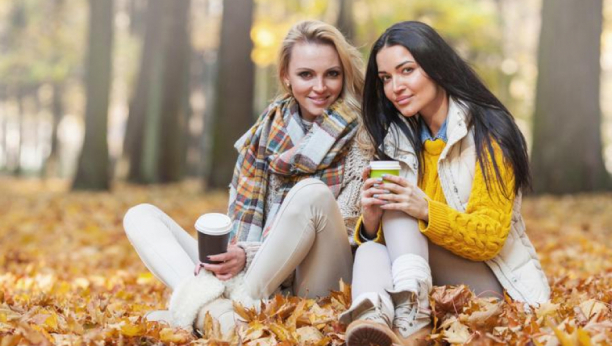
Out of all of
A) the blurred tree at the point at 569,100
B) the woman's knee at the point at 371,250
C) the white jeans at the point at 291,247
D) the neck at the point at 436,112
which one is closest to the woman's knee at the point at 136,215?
the white jeans at the point at 291,247

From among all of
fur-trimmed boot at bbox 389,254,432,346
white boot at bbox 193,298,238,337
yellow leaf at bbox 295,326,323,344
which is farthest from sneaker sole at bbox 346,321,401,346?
white boot at bbox 193,298,238,337

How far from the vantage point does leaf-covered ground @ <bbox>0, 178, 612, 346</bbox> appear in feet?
8.70

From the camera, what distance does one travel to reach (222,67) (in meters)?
11.6

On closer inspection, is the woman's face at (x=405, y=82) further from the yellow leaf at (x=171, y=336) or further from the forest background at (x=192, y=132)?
the yellow leaf at (x=171, y=336)

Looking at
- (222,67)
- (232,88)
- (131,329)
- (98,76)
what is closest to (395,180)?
(131,329)

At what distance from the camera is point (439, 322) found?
113 inches

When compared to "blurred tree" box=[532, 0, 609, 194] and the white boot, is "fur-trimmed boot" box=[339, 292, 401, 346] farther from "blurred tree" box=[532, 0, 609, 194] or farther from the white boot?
"blurred tree" box=[532, 0, 609, 194]

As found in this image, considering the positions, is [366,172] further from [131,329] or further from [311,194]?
[131,329]

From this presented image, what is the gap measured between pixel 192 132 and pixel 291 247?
68.1 feet

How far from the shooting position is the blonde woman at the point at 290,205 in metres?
3.05

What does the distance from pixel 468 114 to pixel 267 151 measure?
1.17 meters

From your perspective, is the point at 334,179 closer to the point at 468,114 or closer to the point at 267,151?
the point at 267,151

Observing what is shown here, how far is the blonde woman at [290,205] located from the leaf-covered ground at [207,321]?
15 cm

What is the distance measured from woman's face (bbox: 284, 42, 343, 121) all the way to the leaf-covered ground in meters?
1.13
